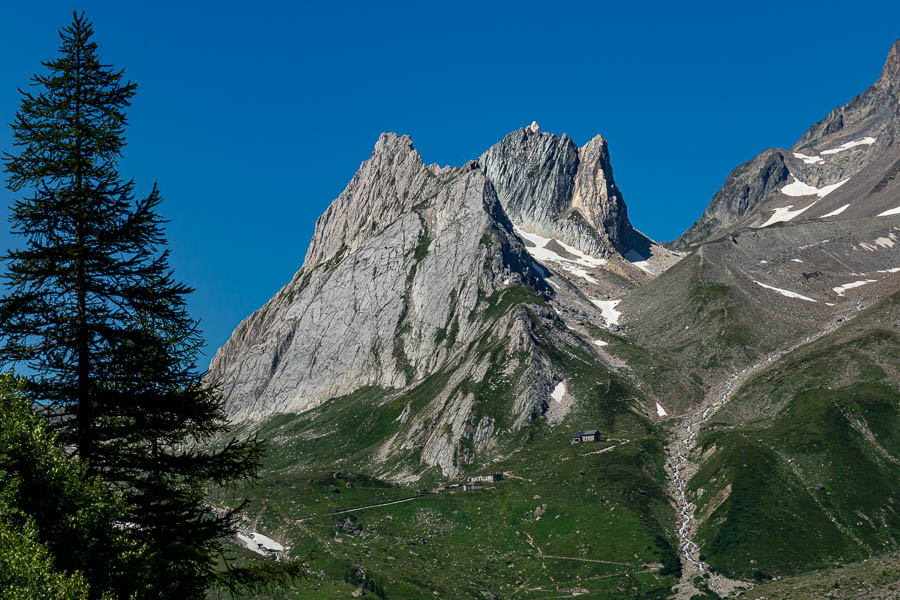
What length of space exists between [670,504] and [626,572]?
1545 inches

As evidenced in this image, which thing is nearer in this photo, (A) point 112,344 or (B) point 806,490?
→ (A) point 112,344

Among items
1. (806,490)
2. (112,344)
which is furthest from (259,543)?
(112,344)

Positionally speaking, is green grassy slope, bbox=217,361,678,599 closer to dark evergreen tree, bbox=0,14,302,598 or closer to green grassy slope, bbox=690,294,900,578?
green grassy slope, bbox=690,294,900,578

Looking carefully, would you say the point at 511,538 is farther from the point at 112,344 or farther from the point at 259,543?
the point at 112,344

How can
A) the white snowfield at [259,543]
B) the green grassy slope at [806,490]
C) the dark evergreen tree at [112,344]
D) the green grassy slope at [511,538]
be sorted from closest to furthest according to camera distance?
the dark evergreen tree at [112,344], the green grassy slope at [511,538], the green grassy slope at [806,490], the white snowfield at [259,543]

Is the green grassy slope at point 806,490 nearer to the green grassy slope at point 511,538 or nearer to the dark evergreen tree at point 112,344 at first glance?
the green grassy slope at point 511,538

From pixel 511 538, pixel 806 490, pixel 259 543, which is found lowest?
pixel 511 538

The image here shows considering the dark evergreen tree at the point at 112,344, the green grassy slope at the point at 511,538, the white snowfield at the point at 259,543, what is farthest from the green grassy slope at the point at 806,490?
the dark evergreen tree at the point at 112,344

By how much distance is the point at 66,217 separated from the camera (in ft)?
75.4

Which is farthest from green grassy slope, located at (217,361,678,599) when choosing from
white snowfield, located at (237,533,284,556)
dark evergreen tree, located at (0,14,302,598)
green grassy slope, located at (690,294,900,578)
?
dark evergreen tree, located at (0,14,302,598)

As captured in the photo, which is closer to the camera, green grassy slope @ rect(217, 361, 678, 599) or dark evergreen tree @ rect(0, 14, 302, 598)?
dark evergreen tree @ rect(0, 14, 302, 598)

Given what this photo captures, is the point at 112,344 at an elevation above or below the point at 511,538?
above

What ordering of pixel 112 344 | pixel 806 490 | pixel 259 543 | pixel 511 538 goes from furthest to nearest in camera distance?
pixel 259 543, pixel 511 538, pixel 806 490, pixel 112 344

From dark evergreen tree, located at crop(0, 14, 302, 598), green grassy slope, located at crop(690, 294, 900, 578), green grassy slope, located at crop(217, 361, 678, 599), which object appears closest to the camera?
dark evergreen tree, located at crop(0, 14, 302, 598)
